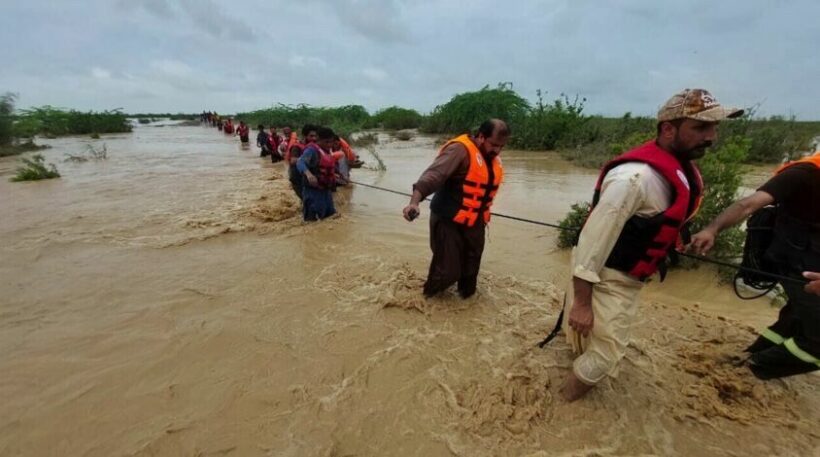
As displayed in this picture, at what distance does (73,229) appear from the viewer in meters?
6.59

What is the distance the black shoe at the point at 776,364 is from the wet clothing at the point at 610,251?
1219 millimetres

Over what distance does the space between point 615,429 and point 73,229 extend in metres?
7.64

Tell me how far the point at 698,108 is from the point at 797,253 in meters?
1.24

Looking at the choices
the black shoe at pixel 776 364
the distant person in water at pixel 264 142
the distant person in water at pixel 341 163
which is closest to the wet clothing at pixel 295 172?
the distant person in water at pixel 341 163

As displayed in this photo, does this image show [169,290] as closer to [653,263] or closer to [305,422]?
[305,422]

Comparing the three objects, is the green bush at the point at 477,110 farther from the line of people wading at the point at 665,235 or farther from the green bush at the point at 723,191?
the line of people wading at the point at 665,235

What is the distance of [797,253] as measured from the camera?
240 centimetres

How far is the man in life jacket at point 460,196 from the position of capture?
3.20 meters

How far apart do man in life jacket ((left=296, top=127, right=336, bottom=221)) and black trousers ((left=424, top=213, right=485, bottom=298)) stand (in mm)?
3035

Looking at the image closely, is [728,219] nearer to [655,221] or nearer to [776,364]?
[655,221]

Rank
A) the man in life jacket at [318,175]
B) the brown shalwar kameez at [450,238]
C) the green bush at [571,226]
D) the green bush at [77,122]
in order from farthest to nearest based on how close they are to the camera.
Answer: the green bush at [77,122]
the man in life jacket at [318,175]
the green bush at [571,226]
the brown shalwar kameez at [450,238]

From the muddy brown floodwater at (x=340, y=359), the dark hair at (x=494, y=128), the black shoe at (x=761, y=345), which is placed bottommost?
the muddy brown floodwater at (x=340, y=359)

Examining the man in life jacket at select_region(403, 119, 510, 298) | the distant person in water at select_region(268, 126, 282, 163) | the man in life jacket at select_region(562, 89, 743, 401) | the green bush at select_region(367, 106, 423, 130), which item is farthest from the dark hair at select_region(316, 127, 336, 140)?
the green bush at select_region(367, 106, 423, 130)

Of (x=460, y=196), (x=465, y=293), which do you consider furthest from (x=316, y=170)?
(x=460, y=196)
